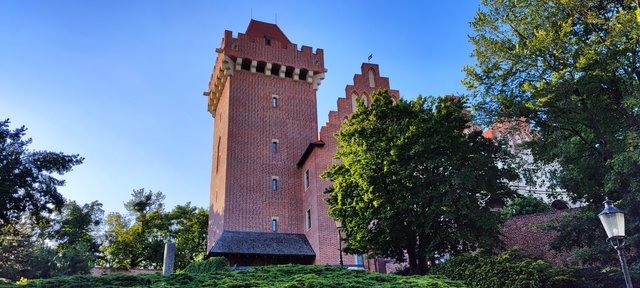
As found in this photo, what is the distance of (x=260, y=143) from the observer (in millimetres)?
31031

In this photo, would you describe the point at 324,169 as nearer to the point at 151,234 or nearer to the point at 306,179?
the point at 306,179

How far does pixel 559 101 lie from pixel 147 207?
116ft

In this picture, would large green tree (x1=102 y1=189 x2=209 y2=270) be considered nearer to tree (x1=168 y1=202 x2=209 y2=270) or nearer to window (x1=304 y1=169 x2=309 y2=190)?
tree (x1=168 y1=202 x2=209 y2=270)

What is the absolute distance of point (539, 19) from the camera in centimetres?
1825

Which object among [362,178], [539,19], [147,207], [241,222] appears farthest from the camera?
[147,207]

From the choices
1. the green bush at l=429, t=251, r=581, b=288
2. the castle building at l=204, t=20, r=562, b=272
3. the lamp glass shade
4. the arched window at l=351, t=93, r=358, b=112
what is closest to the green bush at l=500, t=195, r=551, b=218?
the castle building at l=204, t=20, r=562, b=272

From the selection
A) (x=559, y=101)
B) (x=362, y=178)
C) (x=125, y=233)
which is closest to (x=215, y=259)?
(x=362, y=178)

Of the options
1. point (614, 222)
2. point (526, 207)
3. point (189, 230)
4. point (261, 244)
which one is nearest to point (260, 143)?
point (261, 244)

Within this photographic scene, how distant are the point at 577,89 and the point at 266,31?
24.1 meters

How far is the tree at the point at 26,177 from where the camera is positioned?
23.4 m

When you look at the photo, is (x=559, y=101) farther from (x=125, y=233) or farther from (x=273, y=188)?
(x=125, y=233)

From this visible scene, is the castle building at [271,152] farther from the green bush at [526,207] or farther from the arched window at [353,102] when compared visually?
the green bush at [526,207]

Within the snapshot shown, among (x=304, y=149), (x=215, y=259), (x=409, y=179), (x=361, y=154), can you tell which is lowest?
(x=215, y=259)

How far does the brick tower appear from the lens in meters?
27.8
